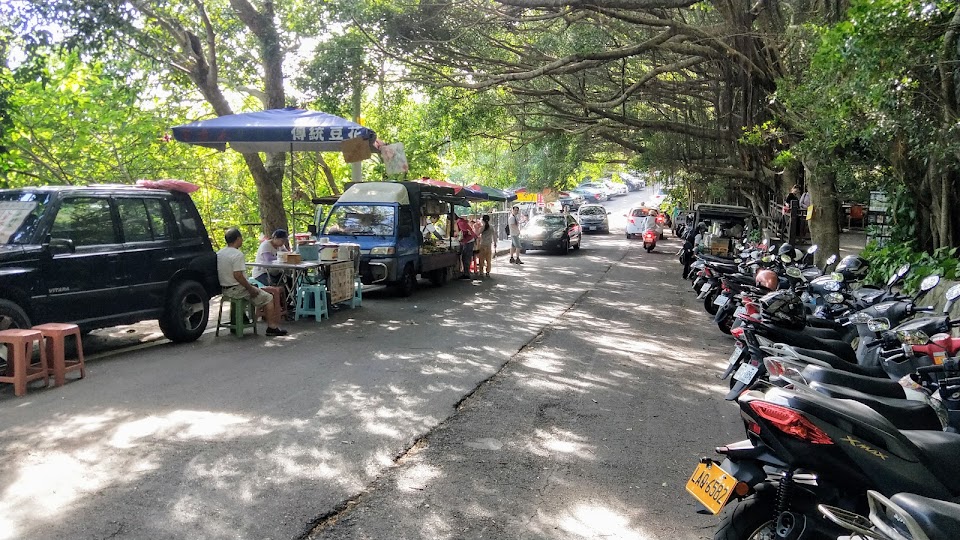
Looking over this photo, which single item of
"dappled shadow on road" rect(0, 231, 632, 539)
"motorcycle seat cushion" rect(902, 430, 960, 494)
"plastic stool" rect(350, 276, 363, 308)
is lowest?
"dappled shadow on road" rect(0, 231, 632, 539)

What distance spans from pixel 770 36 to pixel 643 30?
14.5ft

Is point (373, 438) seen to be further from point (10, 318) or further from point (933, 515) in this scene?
point (10, 318)

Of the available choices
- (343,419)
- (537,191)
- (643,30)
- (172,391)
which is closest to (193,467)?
(343,419)

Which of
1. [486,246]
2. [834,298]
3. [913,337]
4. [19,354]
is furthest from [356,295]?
[913,337]

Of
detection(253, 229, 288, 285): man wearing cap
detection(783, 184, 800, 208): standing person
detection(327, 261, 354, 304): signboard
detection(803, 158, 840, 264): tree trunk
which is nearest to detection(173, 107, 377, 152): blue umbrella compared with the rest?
detection(253, 229, 288, 285): man wearing cap

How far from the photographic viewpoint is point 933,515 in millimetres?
2498

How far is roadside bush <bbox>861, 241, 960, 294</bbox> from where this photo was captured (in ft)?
31.7

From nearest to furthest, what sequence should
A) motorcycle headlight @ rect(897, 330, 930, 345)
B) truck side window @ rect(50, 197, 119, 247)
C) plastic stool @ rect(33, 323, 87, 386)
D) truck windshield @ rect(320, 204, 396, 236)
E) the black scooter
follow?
the black scooter < motorcycle headlight @ rect(897, 330, 930, 345) < plastic stool @ rect(33, 323, 87, 386) < truck side window @ rect(50, 197, 119, 247) < truck windshield @ rect(320, 204, 396, 236)

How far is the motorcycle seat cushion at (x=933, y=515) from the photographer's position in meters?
2.46

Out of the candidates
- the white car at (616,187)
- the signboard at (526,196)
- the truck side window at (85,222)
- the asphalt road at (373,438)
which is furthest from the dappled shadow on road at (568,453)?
the white car at (616,187)

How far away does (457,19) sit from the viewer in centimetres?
1549

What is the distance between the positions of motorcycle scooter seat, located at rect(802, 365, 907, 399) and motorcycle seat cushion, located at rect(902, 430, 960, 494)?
3.04 feet

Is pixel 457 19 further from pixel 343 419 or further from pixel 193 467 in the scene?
pixel 193 467

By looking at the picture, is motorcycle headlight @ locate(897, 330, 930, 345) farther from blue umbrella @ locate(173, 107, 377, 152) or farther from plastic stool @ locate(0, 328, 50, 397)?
blue umbrella @ locate(173, 107, 377, 152)
